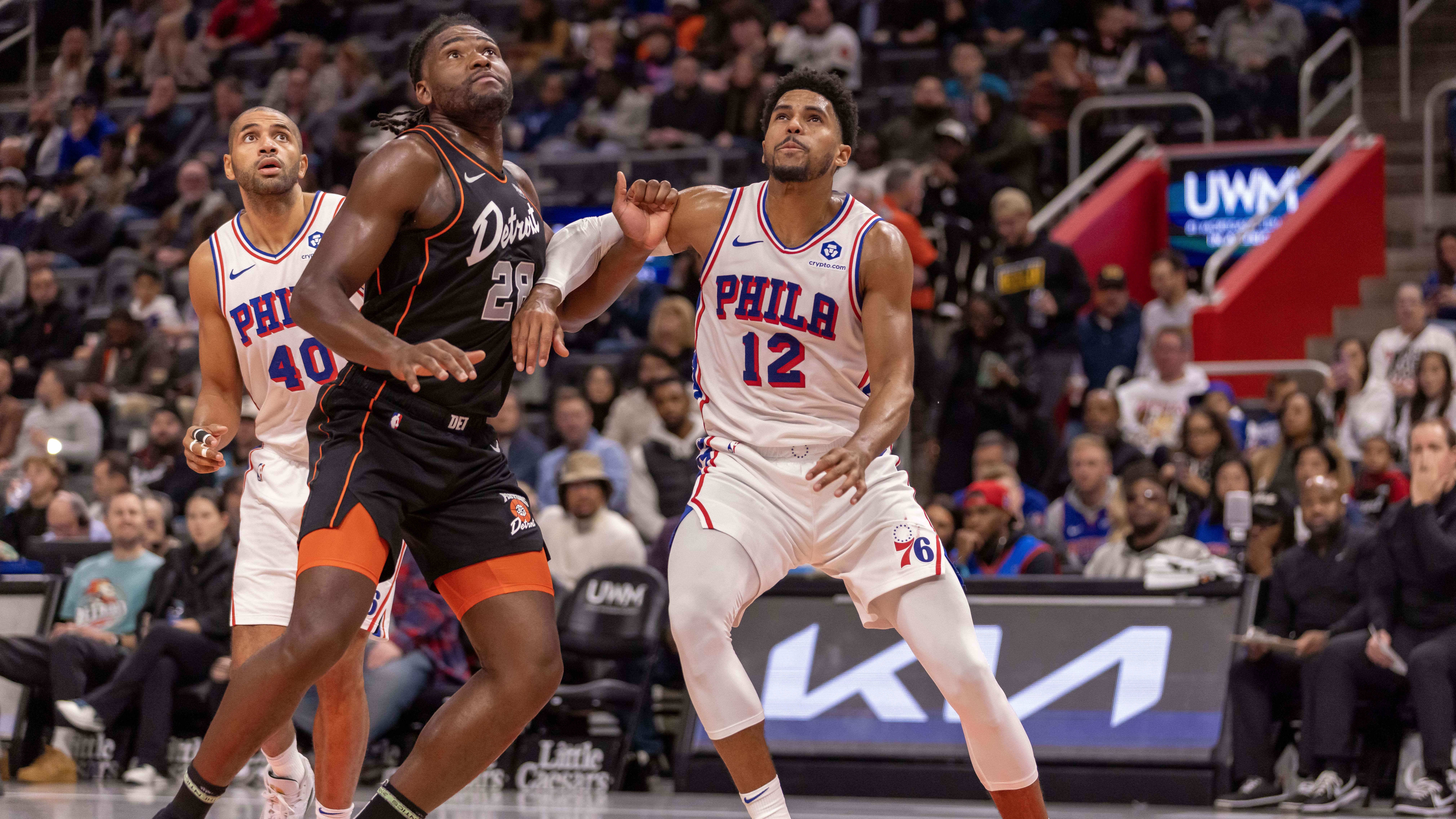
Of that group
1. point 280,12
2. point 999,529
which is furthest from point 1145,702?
point 280,12

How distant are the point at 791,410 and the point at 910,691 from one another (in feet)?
13.0

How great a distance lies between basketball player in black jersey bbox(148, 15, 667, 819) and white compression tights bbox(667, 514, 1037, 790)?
0.43 meters

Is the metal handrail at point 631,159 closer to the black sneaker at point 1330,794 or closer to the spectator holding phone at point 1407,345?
the spectator holding phone at point 1407,345

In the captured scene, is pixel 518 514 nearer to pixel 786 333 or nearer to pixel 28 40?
pixel 786 333

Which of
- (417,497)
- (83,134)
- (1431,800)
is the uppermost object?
(83,134)

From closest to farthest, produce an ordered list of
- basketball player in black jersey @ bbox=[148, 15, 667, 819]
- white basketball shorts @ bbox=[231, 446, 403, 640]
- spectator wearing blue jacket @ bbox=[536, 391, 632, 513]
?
basketball player in black jersey @ bbox=[148, 15, 667, 819] < white basketball shorts @ bbox=[231, 446, 403, 640] < spectator wearing blue jacket @ bbox=[536, 391, 632, 513]

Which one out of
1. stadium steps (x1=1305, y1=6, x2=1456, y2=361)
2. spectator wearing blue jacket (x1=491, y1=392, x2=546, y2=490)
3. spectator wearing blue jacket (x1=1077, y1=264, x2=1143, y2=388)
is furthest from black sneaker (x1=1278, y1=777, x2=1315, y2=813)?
stadium steps (x1=1305, y1=6, x2=1456, y2=361)

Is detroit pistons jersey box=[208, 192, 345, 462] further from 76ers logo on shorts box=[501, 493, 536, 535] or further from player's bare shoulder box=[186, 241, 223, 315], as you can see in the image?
76ers logo on shorts box=[501, 493, 536, 535]

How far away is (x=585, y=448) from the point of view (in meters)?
11.7

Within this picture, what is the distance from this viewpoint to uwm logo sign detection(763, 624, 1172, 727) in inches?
352

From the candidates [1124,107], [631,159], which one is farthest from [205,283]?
[1124,107]

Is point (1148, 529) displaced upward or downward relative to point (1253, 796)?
upward

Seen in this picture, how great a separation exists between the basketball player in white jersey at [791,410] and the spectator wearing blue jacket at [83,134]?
51.1ft

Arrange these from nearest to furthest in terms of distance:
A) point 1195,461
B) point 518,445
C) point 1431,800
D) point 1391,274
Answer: point 1431,800
point 1195,461
point 518,445
point 1391,274
